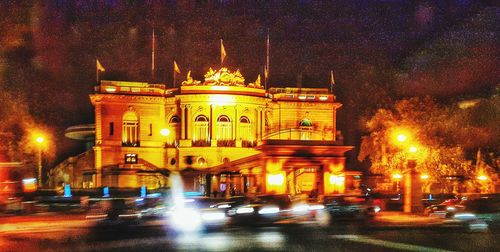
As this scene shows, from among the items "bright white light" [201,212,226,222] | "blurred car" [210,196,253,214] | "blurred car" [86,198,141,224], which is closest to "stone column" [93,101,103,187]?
"blurred car" [210,196,253,214]

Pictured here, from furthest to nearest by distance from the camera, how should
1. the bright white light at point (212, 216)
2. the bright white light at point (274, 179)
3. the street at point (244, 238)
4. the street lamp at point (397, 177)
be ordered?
1. the street lamp at point (397, 177)
2. the bright white light at point (274, 179)
3. the bright white light at point (212, 216)
4. the street at point (244, 238)

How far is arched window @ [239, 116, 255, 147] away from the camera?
69.2 metres

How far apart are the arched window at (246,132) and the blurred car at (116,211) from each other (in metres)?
34.4

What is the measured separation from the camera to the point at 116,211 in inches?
1345

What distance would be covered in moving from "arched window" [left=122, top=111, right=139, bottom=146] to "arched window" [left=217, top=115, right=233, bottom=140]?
7.61 meters

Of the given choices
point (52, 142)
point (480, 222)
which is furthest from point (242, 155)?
point (480, 222)

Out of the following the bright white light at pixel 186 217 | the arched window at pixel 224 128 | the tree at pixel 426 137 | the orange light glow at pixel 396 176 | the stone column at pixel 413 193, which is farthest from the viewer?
the arched window at pixel 224 128

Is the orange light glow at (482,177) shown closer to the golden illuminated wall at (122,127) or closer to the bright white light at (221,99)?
the bright white light at (221,99)

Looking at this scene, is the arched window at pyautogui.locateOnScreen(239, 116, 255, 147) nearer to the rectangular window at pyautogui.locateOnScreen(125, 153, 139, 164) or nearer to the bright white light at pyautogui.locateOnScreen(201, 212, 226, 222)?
the rectangular window at pyautogui.locateOnScreen(125, 153, 139, 164)

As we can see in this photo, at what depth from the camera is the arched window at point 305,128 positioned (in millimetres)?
70938

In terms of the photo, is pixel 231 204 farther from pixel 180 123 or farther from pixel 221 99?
pixel 180 123

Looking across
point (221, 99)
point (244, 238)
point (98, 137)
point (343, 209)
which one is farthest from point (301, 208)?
point (98, 137)

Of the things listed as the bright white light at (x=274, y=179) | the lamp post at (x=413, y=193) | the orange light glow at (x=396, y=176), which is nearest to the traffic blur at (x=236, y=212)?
the lamp post at (x=413, y=193)

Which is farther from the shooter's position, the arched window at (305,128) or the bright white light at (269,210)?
the arched window at (305,128)
